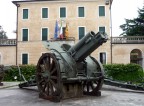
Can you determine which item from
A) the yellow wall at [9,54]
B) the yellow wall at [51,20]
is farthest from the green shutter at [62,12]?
the yellow wall at [9,54]

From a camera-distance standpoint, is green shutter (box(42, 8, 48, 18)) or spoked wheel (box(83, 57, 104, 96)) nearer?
spoked wheel (box(83, 57, 104, 96))

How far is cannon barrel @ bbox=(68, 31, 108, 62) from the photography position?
10690 millimetres

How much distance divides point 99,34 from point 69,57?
1.75 m

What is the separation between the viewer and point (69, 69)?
11.1m

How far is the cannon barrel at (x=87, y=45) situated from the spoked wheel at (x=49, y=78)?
98 centimetres

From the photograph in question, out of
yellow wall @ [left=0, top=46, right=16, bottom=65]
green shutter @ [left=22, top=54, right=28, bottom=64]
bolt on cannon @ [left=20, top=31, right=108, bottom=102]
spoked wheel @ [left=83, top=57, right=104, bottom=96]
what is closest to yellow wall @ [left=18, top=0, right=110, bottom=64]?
green shutter @ [left=22, top=54, right=28, bottom=64]

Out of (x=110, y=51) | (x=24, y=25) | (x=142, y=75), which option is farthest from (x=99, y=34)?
(x=24, y=25)

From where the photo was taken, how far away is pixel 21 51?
39.6 meters

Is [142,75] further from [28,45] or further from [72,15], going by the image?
[28,45]

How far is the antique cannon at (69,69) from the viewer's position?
35.6 feet

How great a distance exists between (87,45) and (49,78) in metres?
2.06

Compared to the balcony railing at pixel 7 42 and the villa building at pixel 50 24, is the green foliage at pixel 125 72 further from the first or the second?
the balcony railing at pixel 7 42

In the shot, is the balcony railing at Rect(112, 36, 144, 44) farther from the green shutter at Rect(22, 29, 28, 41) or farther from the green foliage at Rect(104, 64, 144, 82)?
the green shutter at Rect(22, 29, 28, 41)

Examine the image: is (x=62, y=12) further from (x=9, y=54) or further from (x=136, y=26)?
(x=136, y=26)
